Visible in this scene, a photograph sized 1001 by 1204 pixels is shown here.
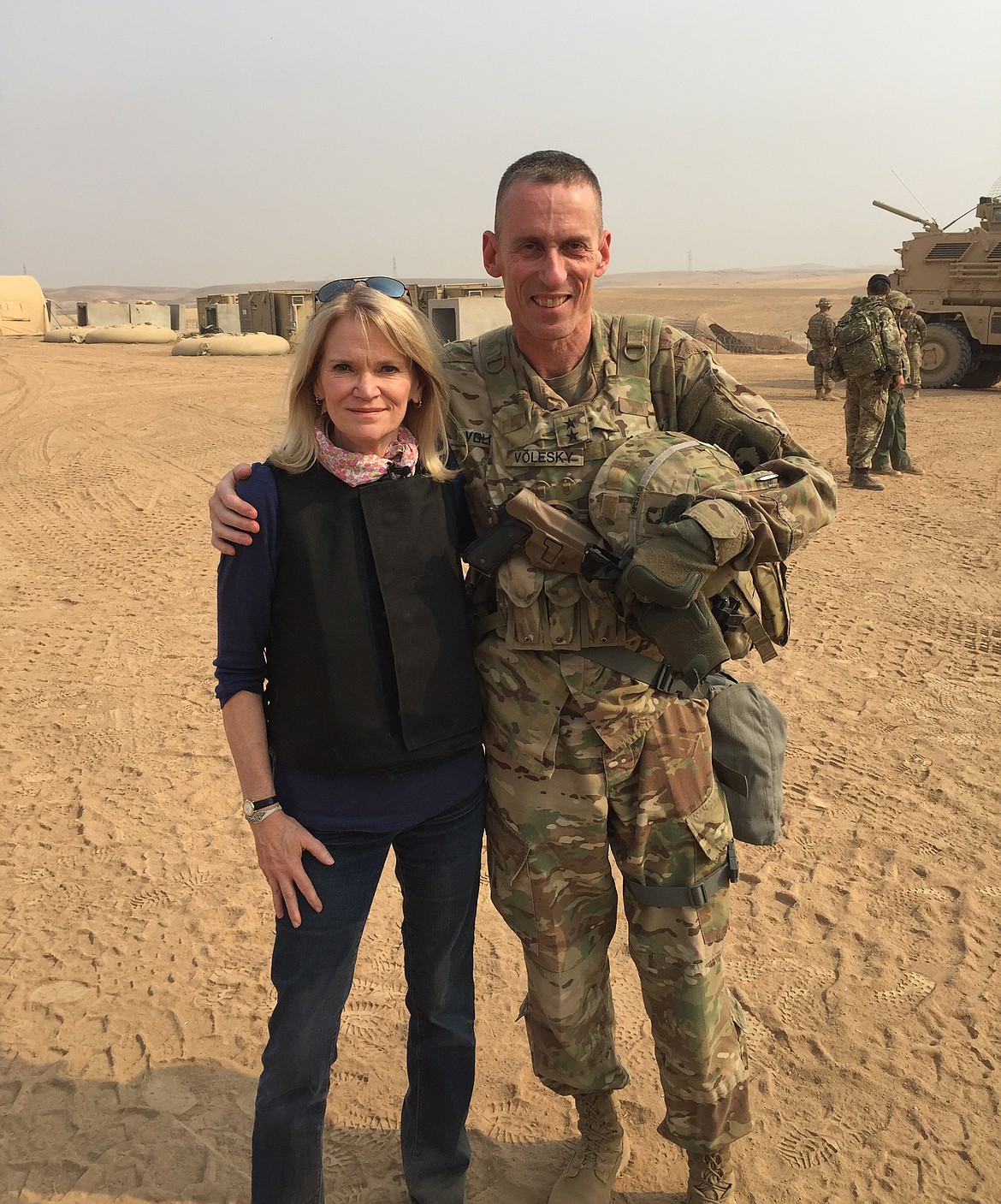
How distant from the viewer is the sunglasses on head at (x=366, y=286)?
201 centimetres

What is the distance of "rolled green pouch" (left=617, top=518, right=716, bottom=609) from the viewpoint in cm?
195

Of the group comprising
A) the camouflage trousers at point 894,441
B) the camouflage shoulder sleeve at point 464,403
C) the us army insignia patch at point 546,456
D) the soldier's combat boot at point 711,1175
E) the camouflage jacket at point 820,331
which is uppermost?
the camouflage shoulder sleeve at point 464,403

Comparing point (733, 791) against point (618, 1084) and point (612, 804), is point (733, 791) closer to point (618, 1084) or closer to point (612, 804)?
point (612, 804)

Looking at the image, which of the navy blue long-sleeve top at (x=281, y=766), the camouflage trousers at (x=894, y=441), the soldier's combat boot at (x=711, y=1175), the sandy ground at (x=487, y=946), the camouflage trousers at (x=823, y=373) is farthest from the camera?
the camouflage trousers at (x=823, y=373)

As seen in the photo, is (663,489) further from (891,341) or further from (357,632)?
(891,341)

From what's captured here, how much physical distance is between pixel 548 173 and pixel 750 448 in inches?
28.6

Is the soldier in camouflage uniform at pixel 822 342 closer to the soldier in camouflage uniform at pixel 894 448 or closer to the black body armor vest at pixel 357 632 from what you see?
the soldier in camouflage uniform at pixel 894 448

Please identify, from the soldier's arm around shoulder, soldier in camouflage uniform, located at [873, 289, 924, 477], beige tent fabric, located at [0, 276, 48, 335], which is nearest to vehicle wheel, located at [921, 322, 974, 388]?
soldier in camouflage uniform, located at [873, 289, 924, 477]

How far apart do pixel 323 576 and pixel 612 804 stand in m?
0.81

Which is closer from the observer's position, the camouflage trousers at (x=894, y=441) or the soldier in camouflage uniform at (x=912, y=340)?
the camouflage trousers at (x=894, y=441)

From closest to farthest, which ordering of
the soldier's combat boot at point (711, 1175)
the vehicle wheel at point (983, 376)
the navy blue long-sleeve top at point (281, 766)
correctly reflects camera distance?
the navy blue long-sleeve top at point (281, 766) → the soldier's combat boot at point (711, 1175) → the vehicle wheel at point (983, 376)

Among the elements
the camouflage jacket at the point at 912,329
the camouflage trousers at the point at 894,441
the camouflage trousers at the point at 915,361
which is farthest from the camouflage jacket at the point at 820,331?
the camouflage trousers at the point at 894,441

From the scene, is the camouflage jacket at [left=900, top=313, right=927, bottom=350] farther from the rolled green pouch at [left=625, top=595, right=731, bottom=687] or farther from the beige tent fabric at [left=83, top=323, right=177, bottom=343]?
the beige tent fabric at [left=83, top=323, right=177, bottom=343]

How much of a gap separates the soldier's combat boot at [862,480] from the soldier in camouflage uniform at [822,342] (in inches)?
209
